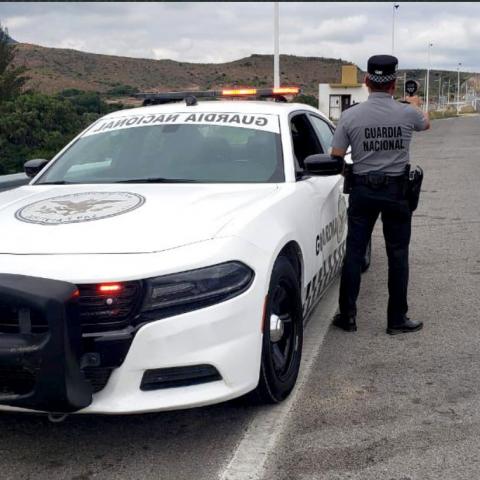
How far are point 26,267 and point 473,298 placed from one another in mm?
3939

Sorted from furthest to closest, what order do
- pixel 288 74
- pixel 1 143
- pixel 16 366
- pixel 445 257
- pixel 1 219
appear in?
pixel 288 74
pixel 1 143
pixel 445 257
pixel 1 219
pixel 16 366

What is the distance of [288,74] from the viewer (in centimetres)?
11469

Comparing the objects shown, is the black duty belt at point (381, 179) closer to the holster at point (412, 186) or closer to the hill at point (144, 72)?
the holster at point (412, 186)

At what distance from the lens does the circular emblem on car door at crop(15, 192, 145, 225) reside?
131 inches

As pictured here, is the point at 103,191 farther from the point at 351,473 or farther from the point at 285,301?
the point at 351,473

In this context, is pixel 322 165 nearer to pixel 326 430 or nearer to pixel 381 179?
pixel 381 179

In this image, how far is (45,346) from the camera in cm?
270

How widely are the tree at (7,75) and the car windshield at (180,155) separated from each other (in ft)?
54.9

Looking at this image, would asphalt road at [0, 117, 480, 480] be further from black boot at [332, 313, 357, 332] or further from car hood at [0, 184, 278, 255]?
car hood at [0, 184, 278, 255]

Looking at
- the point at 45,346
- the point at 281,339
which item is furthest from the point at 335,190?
the point at 45,346

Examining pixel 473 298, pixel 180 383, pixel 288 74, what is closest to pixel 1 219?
pixel 180 383

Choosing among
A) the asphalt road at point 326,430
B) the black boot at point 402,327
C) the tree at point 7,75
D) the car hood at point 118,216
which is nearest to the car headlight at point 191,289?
the car hood at point 118,216

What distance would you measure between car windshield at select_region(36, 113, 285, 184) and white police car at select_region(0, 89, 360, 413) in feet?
0.17

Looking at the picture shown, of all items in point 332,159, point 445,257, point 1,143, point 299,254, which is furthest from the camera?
point 1,143
